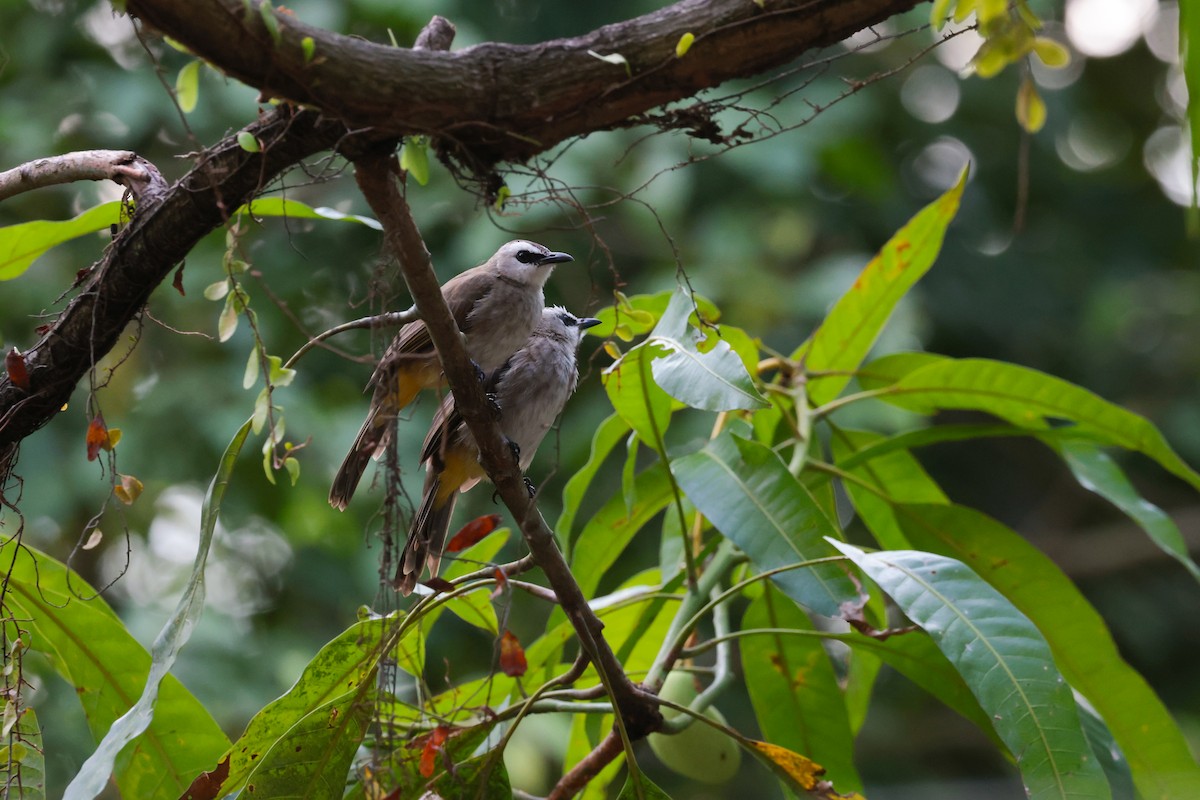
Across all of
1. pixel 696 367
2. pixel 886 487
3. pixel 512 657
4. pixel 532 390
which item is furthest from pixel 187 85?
pixel 532 390

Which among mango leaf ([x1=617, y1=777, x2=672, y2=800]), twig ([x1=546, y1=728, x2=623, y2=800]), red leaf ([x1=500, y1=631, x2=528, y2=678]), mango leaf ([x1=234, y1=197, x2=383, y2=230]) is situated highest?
mango leaf ([x1=234, y1=197, x2=383, y2=230])

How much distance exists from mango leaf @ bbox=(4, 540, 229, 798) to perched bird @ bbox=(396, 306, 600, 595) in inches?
32.3

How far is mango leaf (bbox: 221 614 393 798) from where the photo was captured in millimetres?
1633

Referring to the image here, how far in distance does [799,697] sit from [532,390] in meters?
1.23

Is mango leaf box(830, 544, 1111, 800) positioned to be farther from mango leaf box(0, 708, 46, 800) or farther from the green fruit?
mango leaf box(0, 708, 46, 800)

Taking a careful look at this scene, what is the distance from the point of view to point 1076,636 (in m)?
2.08

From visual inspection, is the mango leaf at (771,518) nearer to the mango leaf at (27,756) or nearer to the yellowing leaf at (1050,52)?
the yellowing leaf at (1050,52)

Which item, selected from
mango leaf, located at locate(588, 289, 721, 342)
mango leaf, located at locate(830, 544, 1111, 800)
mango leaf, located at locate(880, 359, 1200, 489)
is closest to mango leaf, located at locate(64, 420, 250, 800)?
mango leaf, located at locate(588, 289, 721, 342)

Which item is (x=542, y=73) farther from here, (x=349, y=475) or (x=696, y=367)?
(x=349, y=475)

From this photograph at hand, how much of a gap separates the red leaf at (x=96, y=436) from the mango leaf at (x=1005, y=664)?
1080mm

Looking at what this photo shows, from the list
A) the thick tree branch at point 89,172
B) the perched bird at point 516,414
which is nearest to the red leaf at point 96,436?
the thick tree branch at point 89,172

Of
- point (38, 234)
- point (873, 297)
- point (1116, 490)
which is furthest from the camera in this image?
point (873, 297)

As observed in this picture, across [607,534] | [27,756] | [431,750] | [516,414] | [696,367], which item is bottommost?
[431,750]

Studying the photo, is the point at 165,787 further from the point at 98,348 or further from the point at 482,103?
the point at 482,103
